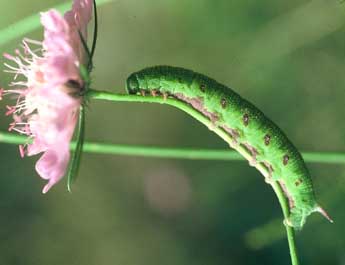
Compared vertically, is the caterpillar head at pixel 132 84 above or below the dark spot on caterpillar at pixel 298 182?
above

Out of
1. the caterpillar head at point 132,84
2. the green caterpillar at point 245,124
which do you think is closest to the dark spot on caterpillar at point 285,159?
the green caterpillar at point 245,124

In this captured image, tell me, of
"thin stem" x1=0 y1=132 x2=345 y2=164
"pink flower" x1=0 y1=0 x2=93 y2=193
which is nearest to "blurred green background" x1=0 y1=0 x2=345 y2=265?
"thin stem" x1=0 y1=132 x2=345 y2=164

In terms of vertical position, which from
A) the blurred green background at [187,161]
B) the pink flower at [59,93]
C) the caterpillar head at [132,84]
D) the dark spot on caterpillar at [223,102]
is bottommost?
the pink flower at [59,93]

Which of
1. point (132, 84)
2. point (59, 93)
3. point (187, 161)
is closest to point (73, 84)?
point (59, 93)

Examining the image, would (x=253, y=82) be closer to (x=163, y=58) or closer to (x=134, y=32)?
(x=163, y=58)

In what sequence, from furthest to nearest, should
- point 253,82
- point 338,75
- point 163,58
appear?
1. point 163,58
2. point 253,82
3. point 338,75

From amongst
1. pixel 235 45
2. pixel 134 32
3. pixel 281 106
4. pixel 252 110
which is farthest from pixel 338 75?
pixel 252 110

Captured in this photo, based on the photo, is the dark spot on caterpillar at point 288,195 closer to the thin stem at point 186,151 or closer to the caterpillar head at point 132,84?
the thin stem at point 186,151
